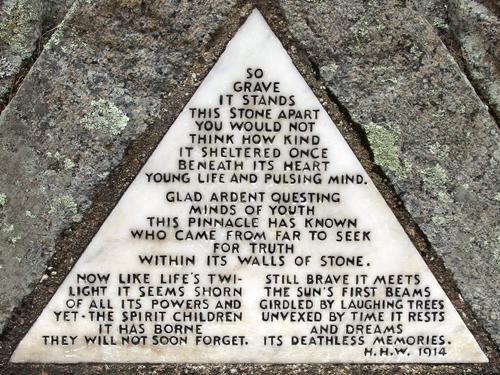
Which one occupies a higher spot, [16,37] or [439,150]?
[16,37]

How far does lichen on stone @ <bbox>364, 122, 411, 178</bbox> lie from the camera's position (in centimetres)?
185

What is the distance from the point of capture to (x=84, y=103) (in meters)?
1.81

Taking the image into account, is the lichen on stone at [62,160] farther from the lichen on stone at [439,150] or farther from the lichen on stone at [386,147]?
the lichen on stone at [439,150]

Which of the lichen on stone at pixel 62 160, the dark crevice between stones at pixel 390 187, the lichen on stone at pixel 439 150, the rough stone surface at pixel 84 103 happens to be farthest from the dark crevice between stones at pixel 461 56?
the lichen on stone at pixel 62 160

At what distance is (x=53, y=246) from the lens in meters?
1.85

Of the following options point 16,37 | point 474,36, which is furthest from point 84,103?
point 474,36

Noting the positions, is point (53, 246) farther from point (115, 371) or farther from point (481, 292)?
point (481, 292)

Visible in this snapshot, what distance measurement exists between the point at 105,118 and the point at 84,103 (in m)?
0.08

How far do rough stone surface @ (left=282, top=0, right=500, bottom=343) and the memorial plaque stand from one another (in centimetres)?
9

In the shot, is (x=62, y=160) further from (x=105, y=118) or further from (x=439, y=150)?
(x=439, y=150)

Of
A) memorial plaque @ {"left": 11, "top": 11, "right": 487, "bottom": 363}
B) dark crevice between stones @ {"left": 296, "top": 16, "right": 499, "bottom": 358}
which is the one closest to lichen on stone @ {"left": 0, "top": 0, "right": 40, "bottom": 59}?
memorial plaque @ {"left": 11, "top": 11, "right": 487, "bottom": 363}

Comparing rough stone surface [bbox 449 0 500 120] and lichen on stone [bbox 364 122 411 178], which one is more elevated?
rough stone surface [bbox 449 0 500 120]

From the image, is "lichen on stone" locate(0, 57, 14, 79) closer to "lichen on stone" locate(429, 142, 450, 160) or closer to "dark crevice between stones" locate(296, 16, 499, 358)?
"dark crevice between stones" locate(296, 16, 499, 358)

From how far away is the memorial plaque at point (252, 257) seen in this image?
72.2 inches
